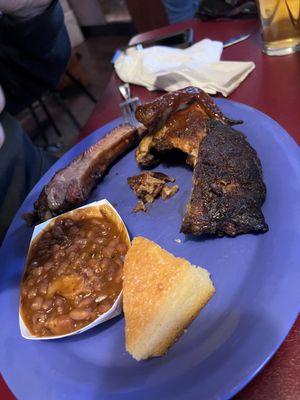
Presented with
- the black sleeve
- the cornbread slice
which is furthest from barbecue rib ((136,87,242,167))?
the black sleeve

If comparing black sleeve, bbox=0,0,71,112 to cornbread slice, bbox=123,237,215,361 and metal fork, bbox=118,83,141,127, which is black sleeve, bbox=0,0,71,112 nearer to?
metal fork, bbox=118,83,141,127

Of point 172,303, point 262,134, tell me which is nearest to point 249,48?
point 262,134

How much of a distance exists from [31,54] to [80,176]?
3.98 feet

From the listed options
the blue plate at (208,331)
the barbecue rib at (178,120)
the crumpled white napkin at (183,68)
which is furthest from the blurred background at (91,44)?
the blue plate at (208,331)

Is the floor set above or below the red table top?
below

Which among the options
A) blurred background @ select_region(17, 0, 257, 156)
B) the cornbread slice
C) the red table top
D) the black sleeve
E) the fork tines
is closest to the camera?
the red table top

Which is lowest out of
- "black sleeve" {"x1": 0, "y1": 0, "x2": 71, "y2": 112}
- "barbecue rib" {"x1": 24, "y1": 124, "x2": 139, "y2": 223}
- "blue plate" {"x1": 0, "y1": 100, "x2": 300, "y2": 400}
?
"blue plate" {"x1": 0, "y1": 100, "x2": 300, "y2": 400}

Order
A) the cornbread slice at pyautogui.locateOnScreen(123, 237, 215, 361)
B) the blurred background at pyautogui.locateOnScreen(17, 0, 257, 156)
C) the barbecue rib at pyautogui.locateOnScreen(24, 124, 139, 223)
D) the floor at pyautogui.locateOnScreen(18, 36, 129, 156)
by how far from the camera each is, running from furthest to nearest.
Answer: the floor at pyautogui.locateOnScreen(18, 36, 129, 156) → the blurred background at pyautogui.locateOnScreen(17, 0, 257, 156) → the barbecue rib at pyautogui.locateOnScreen(24, 124, 139, 223) → the cornbread slice at pyautogui.locateOnScreen(123, 237, 215, 361)

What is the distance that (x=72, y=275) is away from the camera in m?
1.27

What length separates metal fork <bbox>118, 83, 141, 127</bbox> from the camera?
1.92 metres

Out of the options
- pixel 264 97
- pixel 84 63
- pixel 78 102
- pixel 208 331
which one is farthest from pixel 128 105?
pixel 84 63

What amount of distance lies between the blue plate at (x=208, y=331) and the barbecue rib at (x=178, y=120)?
24cm

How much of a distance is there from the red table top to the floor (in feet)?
7.83

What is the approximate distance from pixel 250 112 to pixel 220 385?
1.20m
